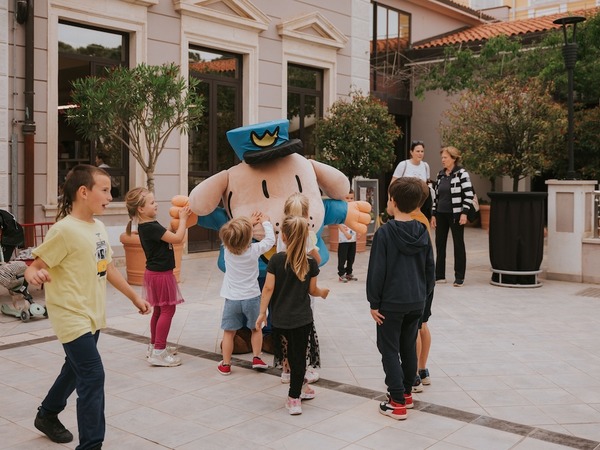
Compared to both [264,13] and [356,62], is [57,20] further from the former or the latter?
[356,62]

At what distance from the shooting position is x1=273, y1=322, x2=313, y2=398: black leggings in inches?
183

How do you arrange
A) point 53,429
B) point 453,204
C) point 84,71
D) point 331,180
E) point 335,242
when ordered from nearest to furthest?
point 53,429, point 331,180, point 453,204, point 84,71, point 335,242

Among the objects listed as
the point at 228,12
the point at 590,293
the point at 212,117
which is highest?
the point at 228,12

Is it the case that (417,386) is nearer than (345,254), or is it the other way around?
(417,386)

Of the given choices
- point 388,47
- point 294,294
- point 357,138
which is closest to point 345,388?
point 294,294

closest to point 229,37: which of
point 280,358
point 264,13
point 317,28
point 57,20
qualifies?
point 264,13

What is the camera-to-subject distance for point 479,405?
4828 mm

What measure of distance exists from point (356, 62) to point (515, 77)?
11.7 feet

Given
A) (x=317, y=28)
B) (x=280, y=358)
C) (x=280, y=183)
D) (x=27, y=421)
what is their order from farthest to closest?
(x=317, y=28) < (x=280, y=183) < (x=280, y=358) < (x=27, y=421)

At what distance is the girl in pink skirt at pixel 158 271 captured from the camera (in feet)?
18.9

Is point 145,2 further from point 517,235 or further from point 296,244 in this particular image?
point 296,244

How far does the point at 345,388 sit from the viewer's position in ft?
17.1

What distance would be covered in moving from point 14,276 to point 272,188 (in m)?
3.43

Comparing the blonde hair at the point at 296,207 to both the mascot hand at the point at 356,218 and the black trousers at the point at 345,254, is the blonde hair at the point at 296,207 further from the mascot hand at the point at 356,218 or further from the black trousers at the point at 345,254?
the black trousers at the point at 345,254
